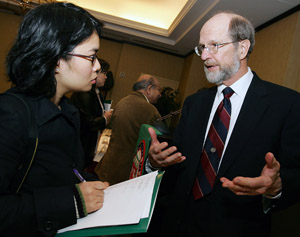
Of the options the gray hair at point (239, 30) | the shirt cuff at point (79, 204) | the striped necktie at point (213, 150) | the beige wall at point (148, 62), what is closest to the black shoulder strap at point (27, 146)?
the shirt cuff at point (79, 204)

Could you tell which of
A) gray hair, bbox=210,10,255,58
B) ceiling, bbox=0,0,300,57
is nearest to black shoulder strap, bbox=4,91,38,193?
gray hair, bbox=210,10,255,58

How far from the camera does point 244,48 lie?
57.8 inches

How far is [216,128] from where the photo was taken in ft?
4.29

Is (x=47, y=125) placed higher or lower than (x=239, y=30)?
lower

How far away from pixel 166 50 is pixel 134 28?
1.66m

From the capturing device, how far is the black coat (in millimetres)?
708

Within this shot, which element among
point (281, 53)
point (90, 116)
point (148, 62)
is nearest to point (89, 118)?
point (90, 116)

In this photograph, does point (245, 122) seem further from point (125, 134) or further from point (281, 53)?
point (281, 53)

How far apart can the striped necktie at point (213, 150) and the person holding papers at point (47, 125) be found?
589 mm

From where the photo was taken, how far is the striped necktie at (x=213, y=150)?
1242mm

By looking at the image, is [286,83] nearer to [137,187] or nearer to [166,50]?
[137,187]

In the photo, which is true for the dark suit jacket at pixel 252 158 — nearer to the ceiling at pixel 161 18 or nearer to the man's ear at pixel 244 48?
the man's ear at pixel 244 48

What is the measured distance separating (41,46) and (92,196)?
1.91 feet

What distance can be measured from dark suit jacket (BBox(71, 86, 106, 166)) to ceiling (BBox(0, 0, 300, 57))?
266 centimetres
